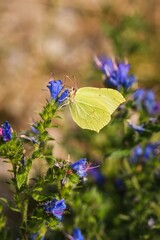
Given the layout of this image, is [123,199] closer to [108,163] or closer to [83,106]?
[108,163]

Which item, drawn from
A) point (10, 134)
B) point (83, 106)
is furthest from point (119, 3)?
point (10, 134)

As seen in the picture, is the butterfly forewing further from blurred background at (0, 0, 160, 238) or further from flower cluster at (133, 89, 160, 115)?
blurred background at (0, 0, 160, 238)

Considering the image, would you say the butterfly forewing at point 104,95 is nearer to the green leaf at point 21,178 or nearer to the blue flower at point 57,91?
the blue flower at point 57,91

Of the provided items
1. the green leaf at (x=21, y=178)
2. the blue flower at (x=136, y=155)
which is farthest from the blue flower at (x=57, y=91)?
the blue flower at (x=136, y=155)

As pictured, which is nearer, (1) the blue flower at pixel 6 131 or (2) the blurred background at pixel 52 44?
(1) the blue flower at pixel 6 131

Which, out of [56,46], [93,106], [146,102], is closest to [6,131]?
[93,106]

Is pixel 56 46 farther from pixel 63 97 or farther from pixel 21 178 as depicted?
pixel 21 178
